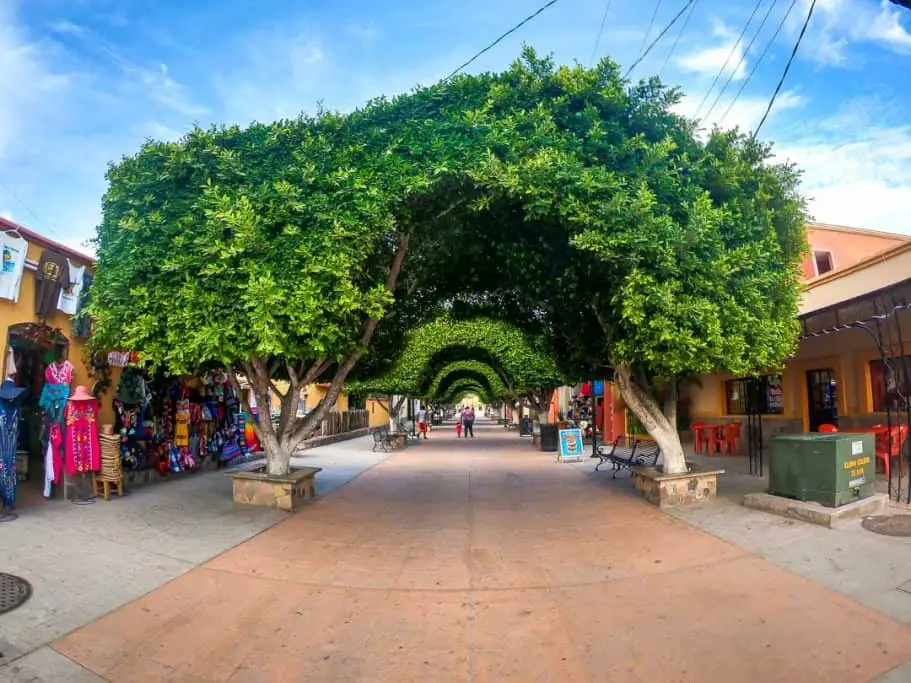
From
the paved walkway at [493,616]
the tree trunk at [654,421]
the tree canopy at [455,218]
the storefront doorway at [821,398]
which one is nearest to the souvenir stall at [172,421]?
the tree canopy at [455,218]

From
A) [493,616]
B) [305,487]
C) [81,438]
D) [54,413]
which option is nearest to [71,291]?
[54,413]

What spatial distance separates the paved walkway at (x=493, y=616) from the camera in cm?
389

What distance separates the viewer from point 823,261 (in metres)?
19.9

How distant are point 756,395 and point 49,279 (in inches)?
594

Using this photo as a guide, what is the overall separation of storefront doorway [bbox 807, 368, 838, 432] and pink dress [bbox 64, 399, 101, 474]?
45.4 ft

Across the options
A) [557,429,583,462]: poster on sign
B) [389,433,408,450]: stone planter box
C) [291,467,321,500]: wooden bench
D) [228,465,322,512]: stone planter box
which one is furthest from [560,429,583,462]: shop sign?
[228,465,322,512]: stone planter box

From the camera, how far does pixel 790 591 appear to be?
5023 mm

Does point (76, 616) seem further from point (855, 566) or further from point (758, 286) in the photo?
point (758, 286)

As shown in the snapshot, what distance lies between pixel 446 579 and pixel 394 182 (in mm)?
4661

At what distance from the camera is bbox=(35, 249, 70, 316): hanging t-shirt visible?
8469 millimetres

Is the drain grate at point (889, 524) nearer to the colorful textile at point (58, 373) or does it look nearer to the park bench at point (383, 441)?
the colorful textile at point (58, 373)

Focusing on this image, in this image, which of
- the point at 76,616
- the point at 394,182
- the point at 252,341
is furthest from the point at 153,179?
the point at 76,616

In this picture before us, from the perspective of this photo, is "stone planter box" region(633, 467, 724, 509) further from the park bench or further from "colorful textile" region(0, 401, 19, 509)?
the park bench

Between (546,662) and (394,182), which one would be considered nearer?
(546,662)
